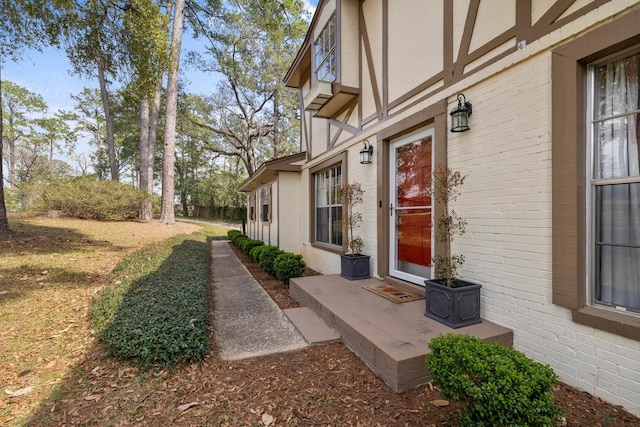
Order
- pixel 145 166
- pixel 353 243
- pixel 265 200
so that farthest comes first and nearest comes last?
pixel 145 166 → pixel 265 200 → pixel 353 243

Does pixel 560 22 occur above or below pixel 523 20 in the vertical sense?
below

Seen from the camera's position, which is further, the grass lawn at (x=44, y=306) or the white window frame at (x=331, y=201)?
the white window frame at (x=331, y=201)

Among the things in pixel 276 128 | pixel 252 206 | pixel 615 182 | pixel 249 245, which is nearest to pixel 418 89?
pixel 615 182

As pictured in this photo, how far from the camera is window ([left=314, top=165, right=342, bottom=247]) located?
20.3 ft

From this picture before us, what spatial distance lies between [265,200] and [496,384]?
29.6 feet

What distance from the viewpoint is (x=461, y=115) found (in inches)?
122

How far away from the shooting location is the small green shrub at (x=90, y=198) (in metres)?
12.2

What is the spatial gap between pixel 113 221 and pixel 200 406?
1409 cm

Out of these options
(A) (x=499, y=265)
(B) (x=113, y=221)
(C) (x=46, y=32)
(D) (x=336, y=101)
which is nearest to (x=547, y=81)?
(A) (x=499, y=265)

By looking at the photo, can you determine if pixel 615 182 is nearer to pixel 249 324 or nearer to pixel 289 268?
pixel 249 324

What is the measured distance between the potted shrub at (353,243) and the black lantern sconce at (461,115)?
2.14 m

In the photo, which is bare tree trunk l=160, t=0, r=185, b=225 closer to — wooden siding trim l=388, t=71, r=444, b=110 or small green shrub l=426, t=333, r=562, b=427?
wooden siding trim l=388, t=71, r=444, b=110

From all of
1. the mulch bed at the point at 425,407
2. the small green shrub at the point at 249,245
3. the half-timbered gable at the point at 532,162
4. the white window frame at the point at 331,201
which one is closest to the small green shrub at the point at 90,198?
the small green shrub at the point at 249,245

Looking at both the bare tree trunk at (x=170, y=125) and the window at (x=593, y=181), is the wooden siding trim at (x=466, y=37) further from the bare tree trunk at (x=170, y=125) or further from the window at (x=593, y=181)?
the bare tree trunk at (x=170, y=125)
